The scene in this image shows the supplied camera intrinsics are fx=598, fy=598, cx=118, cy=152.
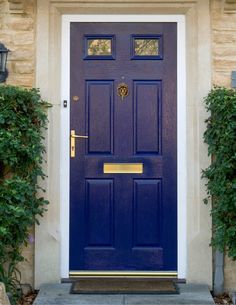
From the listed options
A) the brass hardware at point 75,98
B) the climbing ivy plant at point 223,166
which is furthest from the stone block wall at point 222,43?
the brass hardware at point 75,98

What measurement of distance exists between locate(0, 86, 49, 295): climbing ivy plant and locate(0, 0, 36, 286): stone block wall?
278 millimetres

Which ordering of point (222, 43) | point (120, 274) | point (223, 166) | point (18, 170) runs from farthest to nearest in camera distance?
point (120, 274) < point (222, 43) < point (18, 170) < point (223, 166)

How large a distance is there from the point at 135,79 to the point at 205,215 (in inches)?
57.0

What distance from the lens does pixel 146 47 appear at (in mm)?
5762

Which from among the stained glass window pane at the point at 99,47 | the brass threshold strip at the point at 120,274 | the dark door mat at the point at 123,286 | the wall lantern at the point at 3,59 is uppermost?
the stained glass window pane at the point at 99,47

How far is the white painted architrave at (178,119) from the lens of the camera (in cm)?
569

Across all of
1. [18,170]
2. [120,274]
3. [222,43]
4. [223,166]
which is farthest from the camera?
[120,274]

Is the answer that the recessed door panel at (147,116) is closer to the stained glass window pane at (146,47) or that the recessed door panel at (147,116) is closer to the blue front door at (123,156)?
the blue front door at (123,156)

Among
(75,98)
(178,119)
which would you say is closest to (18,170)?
(75,98)

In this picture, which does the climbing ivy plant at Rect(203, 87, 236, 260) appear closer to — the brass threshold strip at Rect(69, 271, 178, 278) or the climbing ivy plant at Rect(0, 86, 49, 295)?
the brass threshold strip at Rect(69, 271, 178, 278)

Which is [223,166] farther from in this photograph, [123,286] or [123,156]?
[123,286]

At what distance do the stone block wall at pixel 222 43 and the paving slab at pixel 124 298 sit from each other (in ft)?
6.32

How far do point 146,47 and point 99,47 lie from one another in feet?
1.48

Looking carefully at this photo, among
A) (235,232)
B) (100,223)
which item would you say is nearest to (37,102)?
(100,223)
